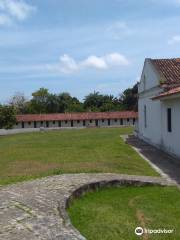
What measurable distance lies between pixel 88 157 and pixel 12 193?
1141 centimetres

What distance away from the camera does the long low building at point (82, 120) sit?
68.5 metres

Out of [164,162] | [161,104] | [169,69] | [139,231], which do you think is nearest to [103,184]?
[139,231]

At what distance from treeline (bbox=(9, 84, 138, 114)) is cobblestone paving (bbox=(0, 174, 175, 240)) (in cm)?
7294

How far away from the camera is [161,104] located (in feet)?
73.3

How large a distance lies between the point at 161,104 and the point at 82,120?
46.7 metres

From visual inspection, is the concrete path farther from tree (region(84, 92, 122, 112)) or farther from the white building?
tree (region(84, 92, 122, 112))

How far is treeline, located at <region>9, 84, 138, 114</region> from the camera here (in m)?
84.6

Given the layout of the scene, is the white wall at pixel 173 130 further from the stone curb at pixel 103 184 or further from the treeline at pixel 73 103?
the treeline at pixel 73 103

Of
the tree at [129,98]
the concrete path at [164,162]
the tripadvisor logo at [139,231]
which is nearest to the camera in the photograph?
the tripadvisor logo at [139,231]

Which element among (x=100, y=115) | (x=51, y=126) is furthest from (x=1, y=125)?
(x=100, y=115)

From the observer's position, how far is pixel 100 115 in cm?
6888

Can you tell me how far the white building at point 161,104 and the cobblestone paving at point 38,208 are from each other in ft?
27.0

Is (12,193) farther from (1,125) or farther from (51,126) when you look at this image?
(51,126)

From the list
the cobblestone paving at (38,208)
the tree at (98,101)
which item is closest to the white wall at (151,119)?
the cobblestone paving at (38,208)
